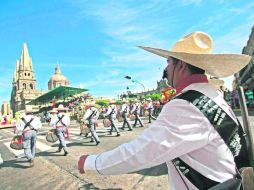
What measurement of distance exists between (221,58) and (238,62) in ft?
0.55

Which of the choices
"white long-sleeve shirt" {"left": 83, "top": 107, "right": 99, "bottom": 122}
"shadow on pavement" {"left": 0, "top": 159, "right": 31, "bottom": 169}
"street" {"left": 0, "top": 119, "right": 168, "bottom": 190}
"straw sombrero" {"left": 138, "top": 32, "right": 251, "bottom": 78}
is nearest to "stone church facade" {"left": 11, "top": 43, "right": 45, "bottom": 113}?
"white long-sleeve shirt" {"left": 83, "top": 107, "right": 99, "bottom": 122}

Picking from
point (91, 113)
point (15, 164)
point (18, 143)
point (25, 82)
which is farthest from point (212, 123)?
point (25, 82)

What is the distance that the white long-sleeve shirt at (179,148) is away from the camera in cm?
161

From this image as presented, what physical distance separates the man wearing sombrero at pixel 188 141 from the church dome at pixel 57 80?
156 m

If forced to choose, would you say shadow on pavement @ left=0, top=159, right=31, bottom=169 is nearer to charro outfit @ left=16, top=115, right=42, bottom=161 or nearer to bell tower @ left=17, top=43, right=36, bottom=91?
charro outfit @ left=16, top=115, right=42, bottom=161

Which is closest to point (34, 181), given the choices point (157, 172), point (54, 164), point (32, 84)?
point (54, 164)

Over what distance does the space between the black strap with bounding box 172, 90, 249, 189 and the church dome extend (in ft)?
511

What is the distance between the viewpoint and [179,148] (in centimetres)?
162

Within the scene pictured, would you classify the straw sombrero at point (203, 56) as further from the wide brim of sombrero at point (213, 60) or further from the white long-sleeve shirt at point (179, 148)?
the white long-sleeve shirt at point (179, 148)

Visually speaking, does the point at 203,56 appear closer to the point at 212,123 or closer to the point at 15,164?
the point at 212,123

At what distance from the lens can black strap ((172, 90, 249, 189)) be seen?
1.68m

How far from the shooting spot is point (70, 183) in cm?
617

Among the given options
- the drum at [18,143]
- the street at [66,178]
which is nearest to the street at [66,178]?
the street at [66,178]

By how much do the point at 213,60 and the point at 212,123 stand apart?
418 mm
